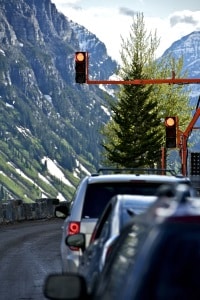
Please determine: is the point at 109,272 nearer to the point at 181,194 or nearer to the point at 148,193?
the point at 181,194

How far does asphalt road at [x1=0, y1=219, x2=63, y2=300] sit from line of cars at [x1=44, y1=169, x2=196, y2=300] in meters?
2.96

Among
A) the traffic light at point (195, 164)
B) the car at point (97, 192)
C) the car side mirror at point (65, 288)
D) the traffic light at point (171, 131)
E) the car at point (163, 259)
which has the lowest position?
the traffic light at point (195, 164)

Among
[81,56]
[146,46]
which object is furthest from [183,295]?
[146,46]

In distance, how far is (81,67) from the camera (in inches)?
1163

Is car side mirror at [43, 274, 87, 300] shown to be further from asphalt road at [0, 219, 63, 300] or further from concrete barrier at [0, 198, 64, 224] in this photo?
concrete barrier at [0, 198, 64, 224]

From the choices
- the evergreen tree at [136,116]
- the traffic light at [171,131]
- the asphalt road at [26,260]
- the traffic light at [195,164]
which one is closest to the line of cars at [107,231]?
the asphalt road at [26,260]

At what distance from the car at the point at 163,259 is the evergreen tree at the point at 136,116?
244 ft

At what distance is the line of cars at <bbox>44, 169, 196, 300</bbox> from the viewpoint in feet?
14.0

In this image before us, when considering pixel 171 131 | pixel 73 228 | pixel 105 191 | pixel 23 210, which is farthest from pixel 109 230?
pixel 23 210

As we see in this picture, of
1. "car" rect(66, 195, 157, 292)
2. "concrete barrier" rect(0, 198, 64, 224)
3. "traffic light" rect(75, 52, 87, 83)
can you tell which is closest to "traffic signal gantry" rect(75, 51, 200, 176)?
"traffic light" rect(75, 52, 87, 83)

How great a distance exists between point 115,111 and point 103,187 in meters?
69.7

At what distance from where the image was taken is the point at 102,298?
4.10 meters

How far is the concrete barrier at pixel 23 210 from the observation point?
1873 inches

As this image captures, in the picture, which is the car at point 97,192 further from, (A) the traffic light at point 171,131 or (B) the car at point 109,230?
(A) the traffic light at point 171,131
